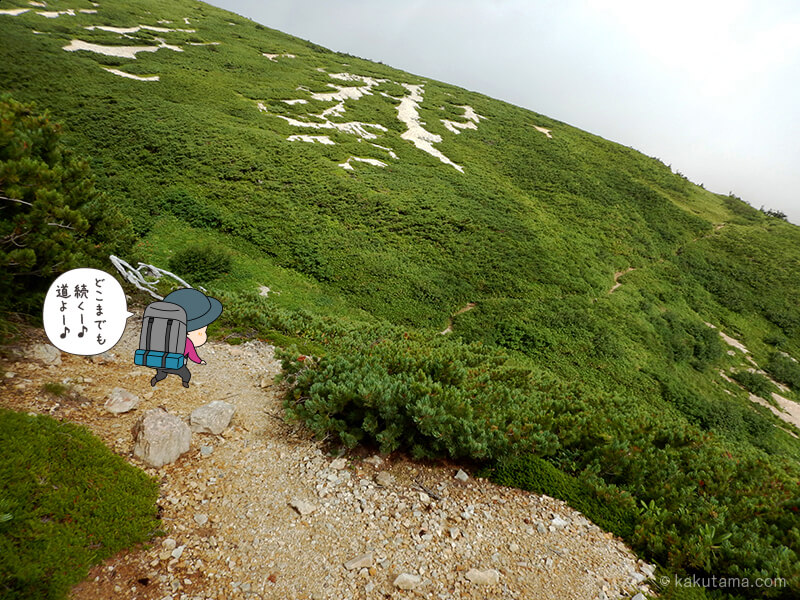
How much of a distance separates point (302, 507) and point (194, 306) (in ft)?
Answer: 11.5

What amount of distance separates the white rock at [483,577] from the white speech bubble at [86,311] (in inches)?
211

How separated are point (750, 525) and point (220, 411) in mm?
8149

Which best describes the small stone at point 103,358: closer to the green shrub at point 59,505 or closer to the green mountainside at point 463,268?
the green shrub at point 59,505

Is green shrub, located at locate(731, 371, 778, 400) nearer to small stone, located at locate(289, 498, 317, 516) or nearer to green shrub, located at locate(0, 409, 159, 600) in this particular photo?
small stone, located at locate(289, 498, 317, 516)

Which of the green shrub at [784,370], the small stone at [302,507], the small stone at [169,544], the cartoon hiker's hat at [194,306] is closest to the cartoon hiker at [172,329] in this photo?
the cartoon hiker's hat at [194,306]

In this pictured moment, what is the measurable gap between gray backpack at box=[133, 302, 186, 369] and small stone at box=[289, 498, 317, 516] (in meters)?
2.87

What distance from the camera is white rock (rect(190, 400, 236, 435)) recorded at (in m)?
5.62

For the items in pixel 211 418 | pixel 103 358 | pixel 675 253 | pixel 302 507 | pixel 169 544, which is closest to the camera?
pixel 169 544

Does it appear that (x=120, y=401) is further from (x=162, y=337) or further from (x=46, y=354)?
(x=46, y=354)

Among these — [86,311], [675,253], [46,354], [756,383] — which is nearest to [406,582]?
[86,311]

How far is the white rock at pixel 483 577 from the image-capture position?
13.5 ft

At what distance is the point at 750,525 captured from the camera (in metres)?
5.29

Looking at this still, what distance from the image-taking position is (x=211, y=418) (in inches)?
225

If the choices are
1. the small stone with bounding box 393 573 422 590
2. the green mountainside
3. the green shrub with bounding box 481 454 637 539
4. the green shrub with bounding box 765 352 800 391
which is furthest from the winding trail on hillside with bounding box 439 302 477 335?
the green shrub with bounding box 765 352 800 391
